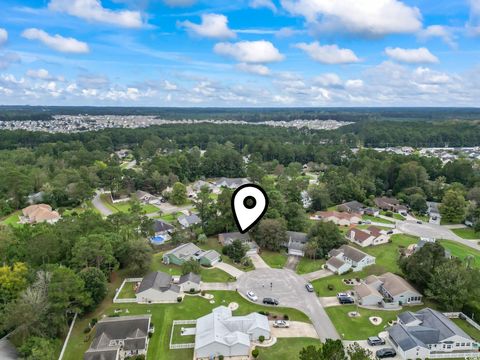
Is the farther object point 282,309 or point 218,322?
point 282,309

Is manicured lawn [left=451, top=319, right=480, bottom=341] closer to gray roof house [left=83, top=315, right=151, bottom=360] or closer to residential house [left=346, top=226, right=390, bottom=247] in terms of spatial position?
residential house [left=346, top=226, right=390, bottom=247]

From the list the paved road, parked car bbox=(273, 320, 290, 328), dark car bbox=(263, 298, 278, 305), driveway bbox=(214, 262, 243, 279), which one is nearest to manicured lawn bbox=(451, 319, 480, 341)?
parked car bbox=(273, 320, 290, 328)

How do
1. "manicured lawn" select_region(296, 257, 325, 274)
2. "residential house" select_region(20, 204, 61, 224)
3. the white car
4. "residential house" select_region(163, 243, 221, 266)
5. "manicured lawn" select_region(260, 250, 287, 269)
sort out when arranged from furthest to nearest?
"residential house" select_region(20, 204, 61, 224), "manicured lawn" select_region(260, 250, 287, 269), "residential house" select_region(163, 243, 221, 266), "manicured lawn" select_region(296, 257, 325, 274), the white car

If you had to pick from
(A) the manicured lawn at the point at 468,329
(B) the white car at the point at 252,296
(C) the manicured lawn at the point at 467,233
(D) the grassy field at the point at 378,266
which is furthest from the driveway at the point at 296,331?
(C) the manicured lawn at the point at 467,233

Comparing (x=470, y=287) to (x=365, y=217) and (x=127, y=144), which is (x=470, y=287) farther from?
(x=127, y=144)

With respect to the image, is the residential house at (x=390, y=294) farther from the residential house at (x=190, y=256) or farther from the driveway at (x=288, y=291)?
the residential house at (x=190, y=256)

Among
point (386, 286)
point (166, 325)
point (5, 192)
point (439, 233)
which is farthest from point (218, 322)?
point (5, 192)
